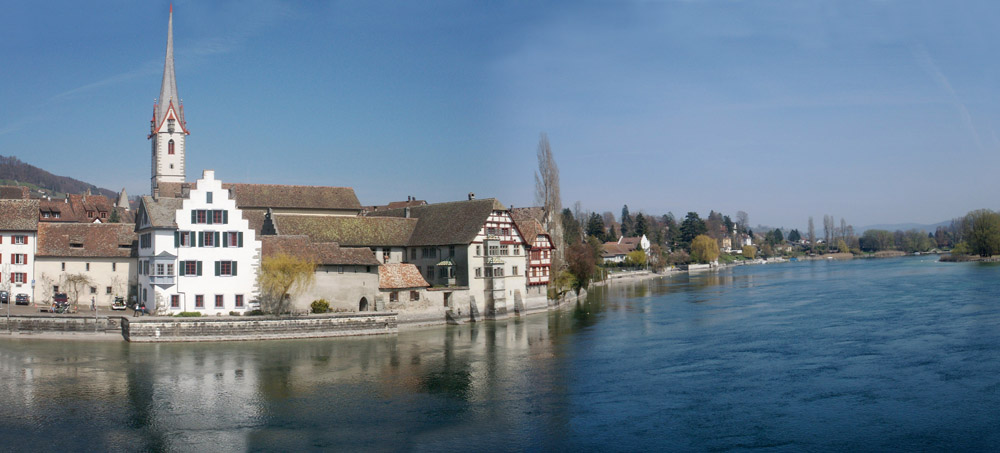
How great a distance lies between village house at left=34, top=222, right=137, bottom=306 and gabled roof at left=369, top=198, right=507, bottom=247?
751 inches

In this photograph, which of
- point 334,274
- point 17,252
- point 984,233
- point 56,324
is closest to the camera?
point 56,324

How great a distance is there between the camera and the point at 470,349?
1582 inches

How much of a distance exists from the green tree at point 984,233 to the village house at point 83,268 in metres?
133

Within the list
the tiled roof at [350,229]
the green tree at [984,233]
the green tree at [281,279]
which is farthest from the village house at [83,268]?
the green tree at [984,233]

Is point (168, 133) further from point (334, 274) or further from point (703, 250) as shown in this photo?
point (703, 250)

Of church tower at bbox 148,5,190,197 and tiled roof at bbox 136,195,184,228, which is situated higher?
church tower at bbox 148,5,190,197

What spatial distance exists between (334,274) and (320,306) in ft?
8.00

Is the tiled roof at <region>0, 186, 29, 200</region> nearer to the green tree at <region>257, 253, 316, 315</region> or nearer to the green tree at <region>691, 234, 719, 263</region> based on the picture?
the green tree at <region>257, 253, 316, 315</region>

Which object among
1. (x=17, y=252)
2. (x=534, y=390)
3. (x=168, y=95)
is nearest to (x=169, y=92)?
(x=168, y=95)

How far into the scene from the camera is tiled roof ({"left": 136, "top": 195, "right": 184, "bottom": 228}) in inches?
1722

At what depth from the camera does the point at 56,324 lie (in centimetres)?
4069

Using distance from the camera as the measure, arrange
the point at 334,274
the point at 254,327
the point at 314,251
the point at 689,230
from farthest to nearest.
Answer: the point at 689,230 < the point at 314,251 < the point at 334,274 < the point at 254,327

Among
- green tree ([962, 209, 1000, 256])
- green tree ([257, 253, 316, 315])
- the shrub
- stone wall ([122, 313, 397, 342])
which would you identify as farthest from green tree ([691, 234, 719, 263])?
green tree ([257, 253, 316, 315])

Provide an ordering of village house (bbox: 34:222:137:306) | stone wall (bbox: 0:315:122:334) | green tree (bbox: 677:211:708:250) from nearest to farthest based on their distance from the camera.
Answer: stone wall (bbox: 0:315:122:334) < village house (bbox: 34:222:137:306) < green tree (bbox: 677:211:708:250)
